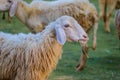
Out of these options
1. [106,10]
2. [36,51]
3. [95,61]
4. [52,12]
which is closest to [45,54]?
Result: [36,51]

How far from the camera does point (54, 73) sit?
954cm

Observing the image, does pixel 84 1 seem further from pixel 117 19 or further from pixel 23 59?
pixel 23 59

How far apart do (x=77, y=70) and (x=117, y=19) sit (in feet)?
5.45

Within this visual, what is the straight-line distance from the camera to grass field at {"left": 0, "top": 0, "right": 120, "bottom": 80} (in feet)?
30.9

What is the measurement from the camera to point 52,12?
9891 millimetres

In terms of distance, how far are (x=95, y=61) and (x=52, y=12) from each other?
68.4 inches

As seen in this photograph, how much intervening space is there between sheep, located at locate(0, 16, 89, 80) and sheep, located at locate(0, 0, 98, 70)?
2.93 metres

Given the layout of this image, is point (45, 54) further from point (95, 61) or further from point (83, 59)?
point (95, 61)

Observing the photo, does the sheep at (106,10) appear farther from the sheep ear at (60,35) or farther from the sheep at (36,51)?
the sheep ear at (60,35)

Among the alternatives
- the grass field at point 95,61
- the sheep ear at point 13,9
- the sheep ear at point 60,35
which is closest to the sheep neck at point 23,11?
the sheep ear at point 13,9

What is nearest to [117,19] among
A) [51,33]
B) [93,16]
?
[93,16]

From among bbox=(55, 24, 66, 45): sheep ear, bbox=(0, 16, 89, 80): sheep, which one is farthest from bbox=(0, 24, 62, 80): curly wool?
bbox=(55, 24, 66, 45): sheep ear

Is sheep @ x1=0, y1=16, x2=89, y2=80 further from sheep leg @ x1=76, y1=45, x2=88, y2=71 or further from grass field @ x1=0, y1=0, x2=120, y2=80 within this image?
sheep leg @ x1=76, y1=45, x2=88, y2=71

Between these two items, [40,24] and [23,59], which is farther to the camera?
[40,24]
